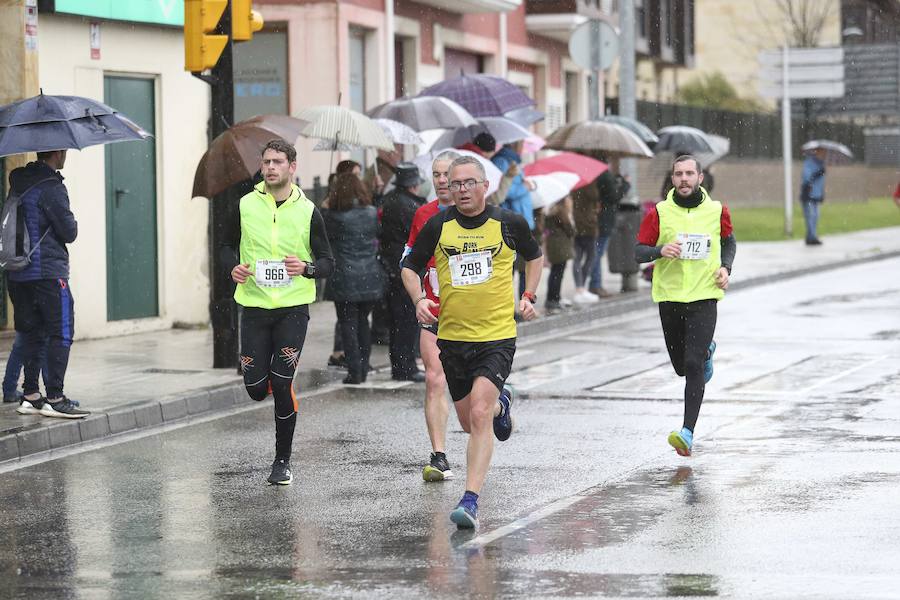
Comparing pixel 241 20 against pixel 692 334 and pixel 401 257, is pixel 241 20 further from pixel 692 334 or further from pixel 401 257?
pixel 692 334

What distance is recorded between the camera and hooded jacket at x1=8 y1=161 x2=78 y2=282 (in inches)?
452

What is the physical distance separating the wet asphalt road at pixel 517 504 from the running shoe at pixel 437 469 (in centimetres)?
Result: 7

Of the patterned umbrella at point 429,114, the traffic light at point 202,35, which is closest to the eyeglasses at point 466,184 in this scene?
the traffic light at point 202,35

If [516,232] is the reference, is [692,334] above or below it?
below

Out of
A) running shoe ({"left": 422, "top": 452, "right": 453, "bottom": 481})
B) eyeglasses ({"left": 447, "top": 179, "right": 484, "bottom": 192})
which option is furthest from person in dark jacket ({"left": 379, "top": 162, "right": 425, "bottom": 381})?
eyeglasses ({"left": 447, "top": 179, "right": 484, "bottom": 192})

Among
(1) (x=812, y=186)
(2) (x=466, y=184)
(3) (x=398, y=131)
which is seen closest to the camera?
(2) (x=466, y=184)

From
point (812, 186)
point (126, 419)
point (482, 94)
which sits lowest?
point (126, 419)

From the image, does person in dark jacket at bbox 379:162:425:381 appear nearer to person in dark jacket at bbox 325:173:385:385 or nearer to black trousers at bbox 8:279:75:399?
person in dark jacket at bbox 325:173:385:385

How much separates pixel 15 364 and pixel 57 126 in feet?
5.40

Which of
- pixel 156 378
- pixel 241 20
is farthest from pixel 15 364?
pixel 241 20

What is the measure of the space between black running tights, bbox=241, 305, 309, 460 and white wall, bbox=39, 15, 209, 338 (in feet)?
26.2

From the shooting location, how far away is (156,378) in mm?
13828

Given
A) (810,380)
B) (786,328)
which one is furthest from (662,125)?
(810,380)

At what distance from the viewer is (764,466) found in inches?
380
